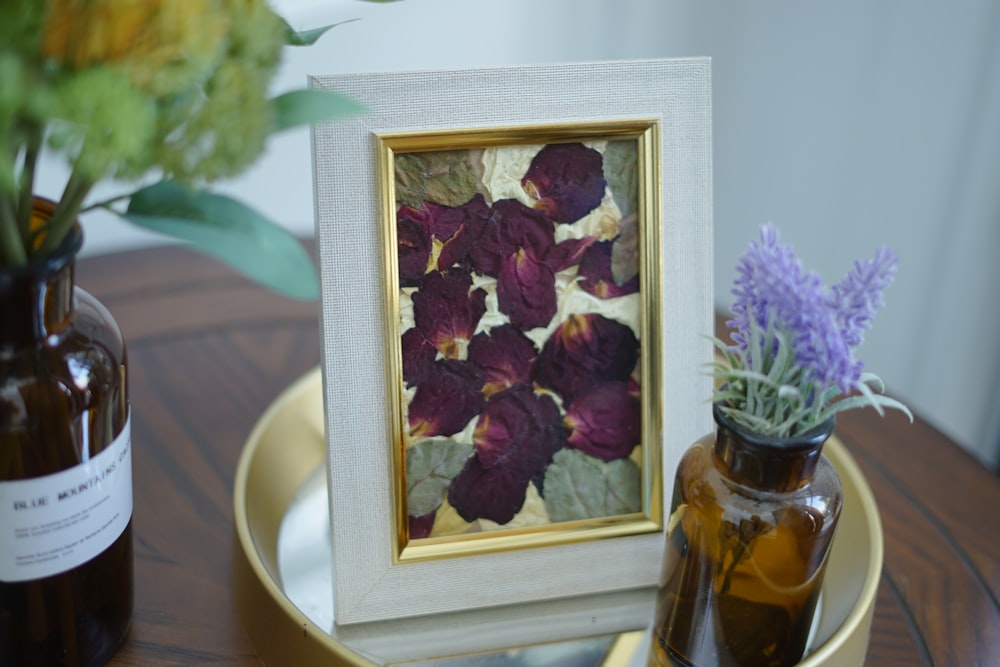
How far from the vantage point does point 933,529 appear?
635mm

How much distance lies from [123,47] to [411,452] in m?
0.25

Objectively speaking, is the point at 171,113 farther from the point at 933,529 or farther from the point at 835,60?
the point at 835,60

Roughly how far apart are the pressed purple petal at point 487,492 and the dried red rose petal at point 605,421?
1.4 inches

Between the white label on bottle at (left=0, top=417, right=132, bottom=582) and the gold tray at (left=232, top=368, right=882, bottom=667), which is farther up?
the white label on bottle at (left=0, top=417, right=132, bottom=582)

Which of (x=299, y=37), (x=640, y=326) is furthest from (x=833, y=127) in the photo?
(x=299, y=37)

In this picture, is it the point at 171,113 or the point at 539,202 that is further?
the point at 539,202

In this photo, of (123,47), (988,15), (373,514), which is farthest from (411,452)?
(988,15)

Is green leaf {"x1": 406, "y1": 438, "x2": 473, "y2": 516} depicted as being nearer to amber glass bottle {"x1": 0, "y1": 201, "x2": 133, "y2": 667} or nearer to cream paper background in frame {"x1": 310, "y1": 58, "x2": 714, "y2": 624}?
cream paper background in frame {"x1": 310, "y1": 58, "x2": 714, "y2": 624}

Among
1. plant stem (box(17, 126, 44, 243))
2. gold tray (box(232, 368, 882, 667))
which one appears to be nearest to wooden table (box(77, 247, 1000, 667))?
gold tray (box(232, 368, 882, 667))

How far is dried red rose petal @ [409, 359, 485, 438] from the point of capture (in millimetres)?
512

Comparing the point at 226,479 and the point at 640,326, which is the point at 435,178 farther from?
the point at 226,479

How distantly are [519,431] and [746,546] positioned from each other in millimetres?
123

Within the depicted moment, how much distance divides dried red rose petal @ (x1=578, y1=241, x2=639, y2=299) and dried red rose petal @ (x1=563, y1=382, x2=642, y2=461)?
0.05 meters

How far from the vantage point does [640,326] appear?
0.53 m
